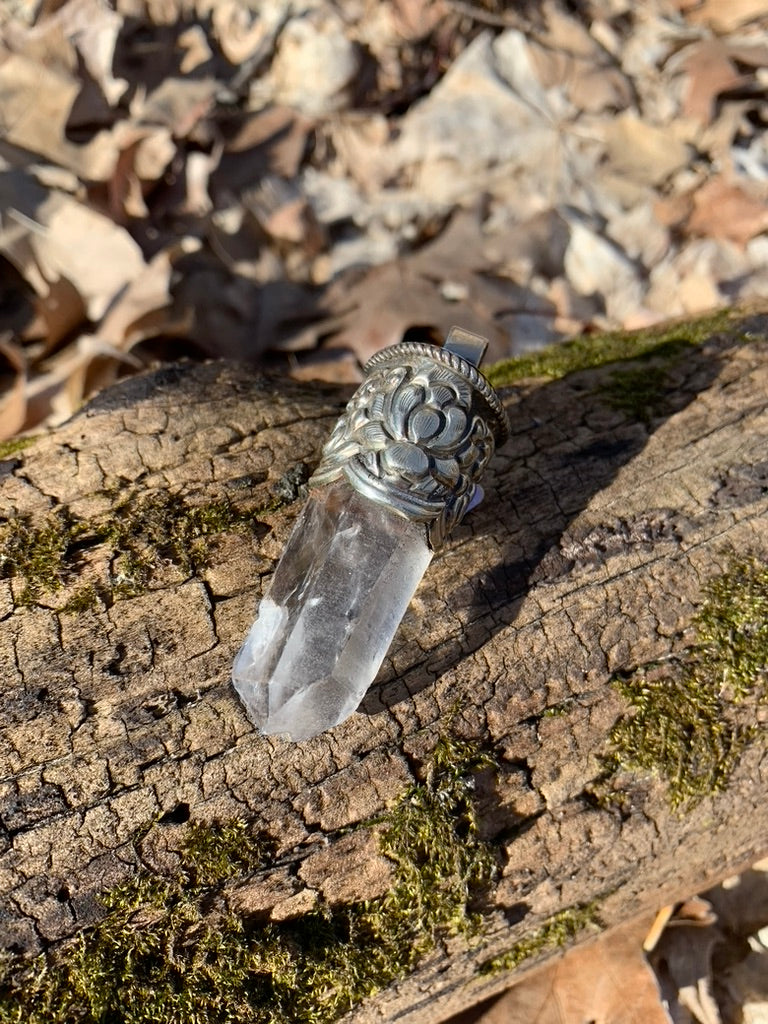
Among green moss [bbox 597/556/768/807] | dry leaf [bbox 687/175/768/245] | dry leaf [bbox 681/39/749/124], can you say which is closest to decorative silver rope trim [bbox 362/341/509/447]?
green moss [bbox 597/556/768/807]

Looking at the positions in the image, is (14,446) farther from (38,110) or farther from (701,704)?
(38,110)

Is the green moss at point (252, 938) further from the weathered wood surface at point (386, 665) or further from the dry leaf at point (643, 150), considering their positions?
the dry leaf at point (643, 150)

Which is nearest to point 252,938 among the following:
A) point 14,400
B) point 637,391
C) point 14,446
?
point 14,446

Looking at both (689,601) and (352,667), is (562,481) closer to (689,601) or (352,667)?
(689,601)

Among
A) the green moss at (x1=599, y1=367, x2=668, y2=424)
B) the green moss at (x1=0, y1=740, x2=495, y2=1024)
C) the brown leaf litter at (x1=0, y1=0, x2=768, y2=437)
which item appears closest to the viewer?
the green moss at (x1=0, y1=740, x2=495, y2=1024)

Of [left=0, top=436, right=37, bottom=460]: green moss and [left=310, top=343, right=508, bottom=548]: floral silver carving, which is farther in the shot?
[left=0, top=436, right=37, bottom=460]: green moss

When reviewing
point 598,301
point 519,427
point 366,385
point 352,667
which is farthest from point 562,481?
point 598,301

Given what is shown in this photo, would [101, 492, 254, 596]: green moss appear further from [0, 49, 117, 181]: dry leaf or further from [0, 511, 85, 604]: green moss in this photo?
[0, 49, 117, 181]: dry leaf
